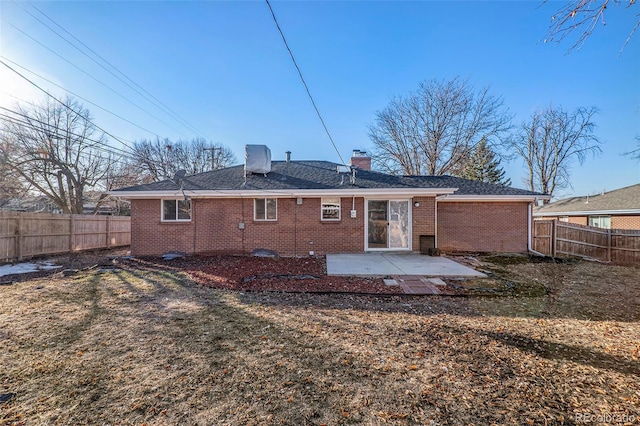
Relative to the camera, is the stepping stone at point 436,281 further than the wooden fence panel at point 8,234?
No

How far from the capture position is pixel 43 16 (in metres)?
7.82

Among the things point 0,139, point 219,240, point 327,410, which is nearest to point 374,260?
point 219,240

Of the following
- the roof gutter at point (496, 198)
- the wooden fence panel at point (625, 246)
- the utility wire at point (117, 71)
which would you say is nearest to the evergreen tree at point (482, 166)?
the roof gutter at point (496, 198)

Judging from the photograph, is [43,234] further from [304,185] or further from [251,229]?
[304,185]

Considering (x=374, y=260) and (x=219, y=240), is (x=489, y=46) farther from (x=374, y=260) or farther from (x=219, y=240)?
(x=219, y=240)

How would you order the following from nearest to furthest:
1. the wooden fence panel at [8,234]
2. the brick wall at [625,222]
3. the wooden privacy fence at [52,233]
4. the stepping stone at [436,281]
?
the stepping stone at [436,281], the wooden fence panel at [8,234], the wooden privacy fence at [52,233], the brick wall at [625,222]

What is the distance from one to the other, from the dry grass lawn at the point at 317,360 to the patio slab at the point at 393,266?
1.67 metres

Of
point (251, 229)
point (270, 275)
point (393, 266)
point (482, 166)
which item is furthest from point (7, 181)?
point (482, 166)

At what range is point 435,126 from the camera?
74.9 ft

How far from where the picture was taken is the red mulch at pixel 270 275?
6.05 meters

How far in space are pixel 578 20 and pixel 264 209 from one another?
947 cm

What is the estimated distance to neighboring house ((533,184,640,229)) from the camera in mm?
14430

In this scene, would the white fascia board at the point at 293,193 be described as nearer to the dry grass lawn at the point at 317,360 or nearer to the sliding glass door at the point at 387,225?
the sliding glass door at the point at 387,225

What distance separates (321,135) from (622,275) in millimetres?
11178
